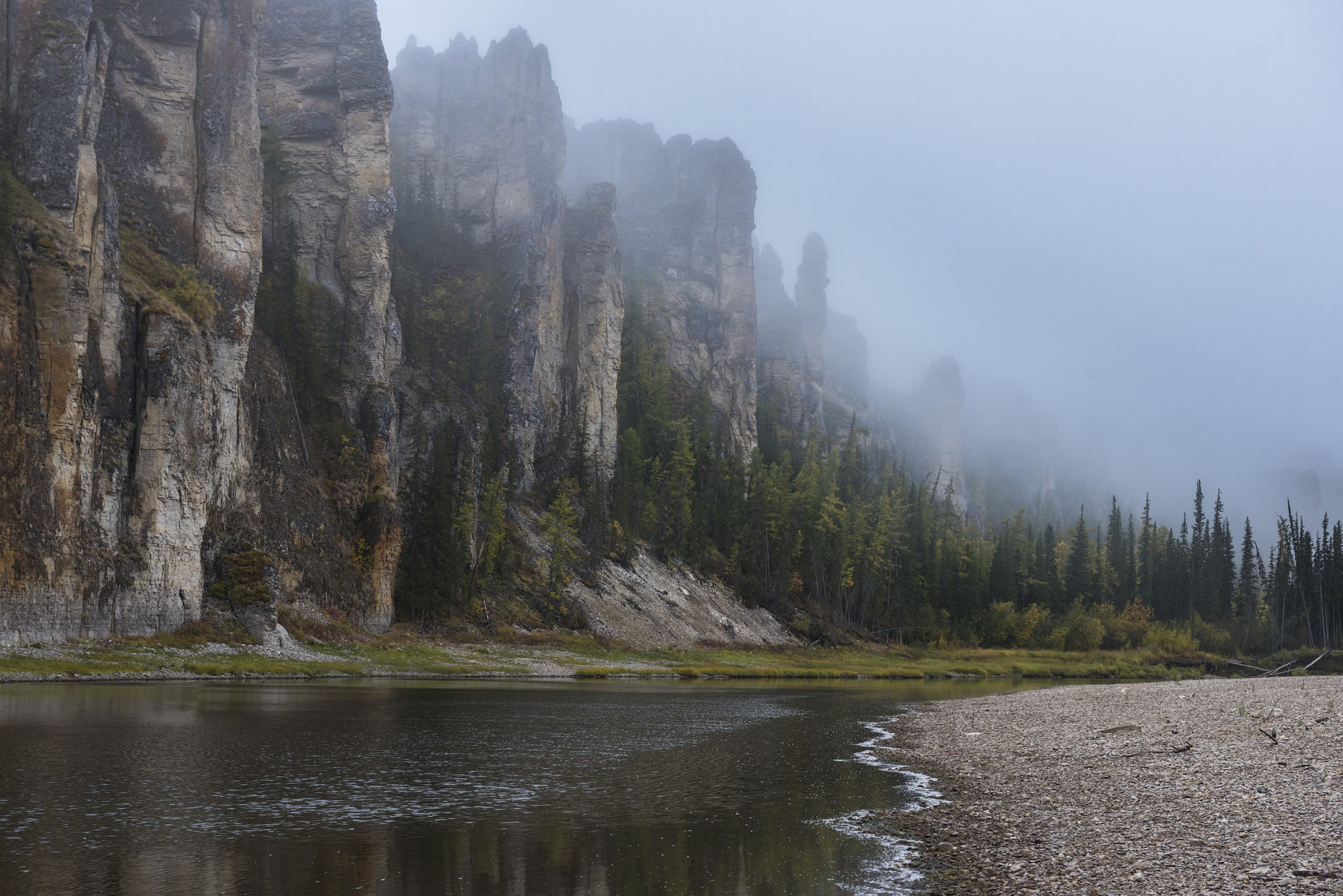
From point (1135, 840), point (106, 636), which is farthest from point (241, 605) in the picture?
point (1135, 840)

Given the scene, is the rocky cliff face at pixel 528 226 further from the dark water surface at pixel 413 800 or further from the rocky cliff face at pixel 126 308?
the dark water surface at pixel 413 800

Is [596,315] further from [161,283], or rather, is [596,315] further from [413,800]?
[413,800]

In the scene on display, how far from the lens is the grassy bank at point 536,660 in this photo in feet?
164

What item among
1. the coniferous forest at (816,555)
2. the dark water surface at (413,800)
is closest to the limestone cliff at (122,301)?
the dark water surface at (413,800)

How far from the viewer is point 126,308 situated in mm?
60719

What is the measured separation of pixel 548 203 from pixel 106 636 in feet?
313

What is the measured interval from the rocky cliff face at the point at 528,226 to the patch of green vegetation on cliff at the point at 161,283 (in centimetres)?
5102

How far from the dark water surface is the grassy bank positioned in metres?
9.60

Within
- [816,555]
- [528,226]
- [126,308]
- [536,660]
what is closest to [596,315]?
[528,226]

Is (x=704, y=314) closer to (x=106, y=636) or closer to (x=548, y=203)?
(x=548, y=203)

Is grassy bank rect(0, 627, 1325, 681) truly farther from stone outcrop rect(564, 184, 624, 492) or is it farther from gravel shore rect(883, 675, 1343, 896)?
stone outcrop rect(564, 184, 624, 492)

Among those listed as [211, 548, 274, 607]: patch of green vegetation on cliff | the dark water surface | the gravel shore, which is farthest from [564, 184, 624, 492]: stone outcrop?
the gravel shore

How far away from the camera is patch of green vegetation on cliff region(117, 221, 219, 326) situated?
204 ft

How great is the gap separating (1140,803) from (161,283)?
222 feet
